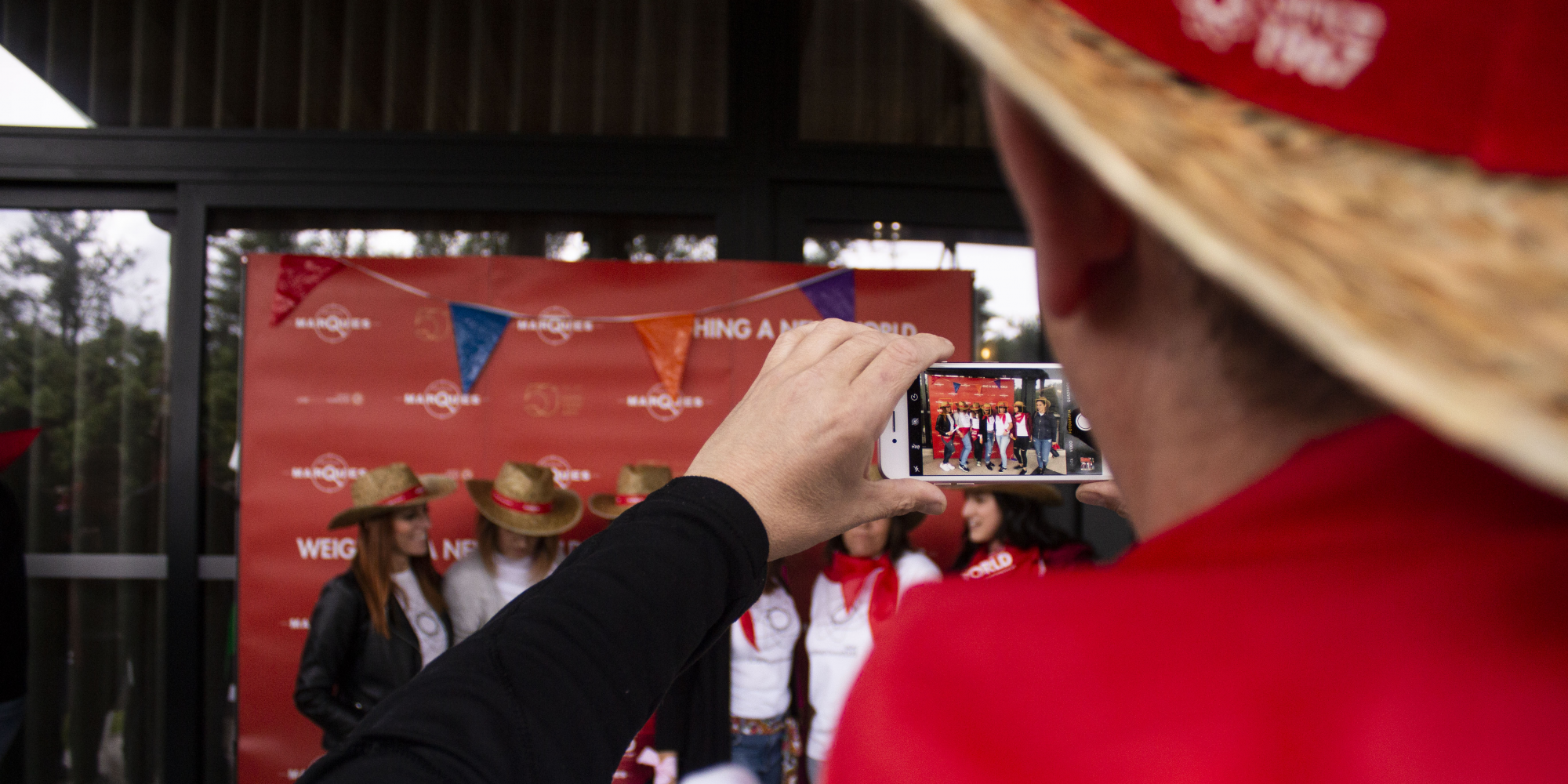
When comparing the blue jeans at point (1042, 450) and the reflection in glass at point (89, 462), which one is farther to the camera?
the reflection in glass at point (89, 462)

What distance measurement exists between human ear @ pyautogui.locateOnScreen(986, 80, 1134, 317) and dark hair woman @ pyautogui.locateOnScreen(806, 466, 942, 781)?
8.73ft

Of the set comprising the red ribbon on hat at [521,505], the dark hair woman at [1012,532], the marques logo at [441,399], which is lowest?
the dark hair woman at [1012,532]

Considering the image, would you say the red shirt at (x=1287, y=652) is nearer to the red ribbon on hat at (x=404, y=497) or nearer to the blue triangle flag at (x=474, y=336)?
the red ribbon on hat at (x=404, y=497)

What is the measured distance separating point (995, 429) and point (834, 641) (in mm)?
2039

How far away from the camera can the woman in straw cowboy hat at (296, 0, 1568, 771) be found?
23cm

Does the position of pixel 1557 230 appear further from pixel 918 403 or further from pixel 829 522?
pixel 918 403

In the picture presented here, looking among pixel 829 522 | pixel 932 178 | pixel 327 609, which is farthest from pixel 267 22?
pixel 829 522

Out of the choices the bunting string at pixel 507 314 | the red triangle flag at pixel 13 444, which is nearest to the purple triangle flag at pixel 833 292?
the bunting string at pixel 507 314

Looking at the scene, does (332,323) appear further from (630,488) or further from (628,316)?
(630,488)

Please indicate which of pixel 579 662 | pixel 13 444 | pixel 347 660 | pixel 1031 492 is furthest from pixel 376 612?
pixel 579 662

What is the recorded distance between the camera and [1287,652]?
0.27 m

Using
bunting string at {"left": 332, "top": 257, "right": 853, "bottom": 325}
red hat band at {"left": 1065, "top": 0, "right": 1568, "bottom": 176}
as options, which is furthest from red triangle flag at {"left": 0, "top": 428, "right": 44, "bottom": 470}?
red hat band at {"left": 1065, "top": 0, "right": 1568, "bottom": 176}

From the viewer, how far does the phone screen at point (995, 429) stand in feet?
3.89

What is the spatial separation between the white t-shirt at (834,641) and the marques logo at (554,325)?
1.41 metres
